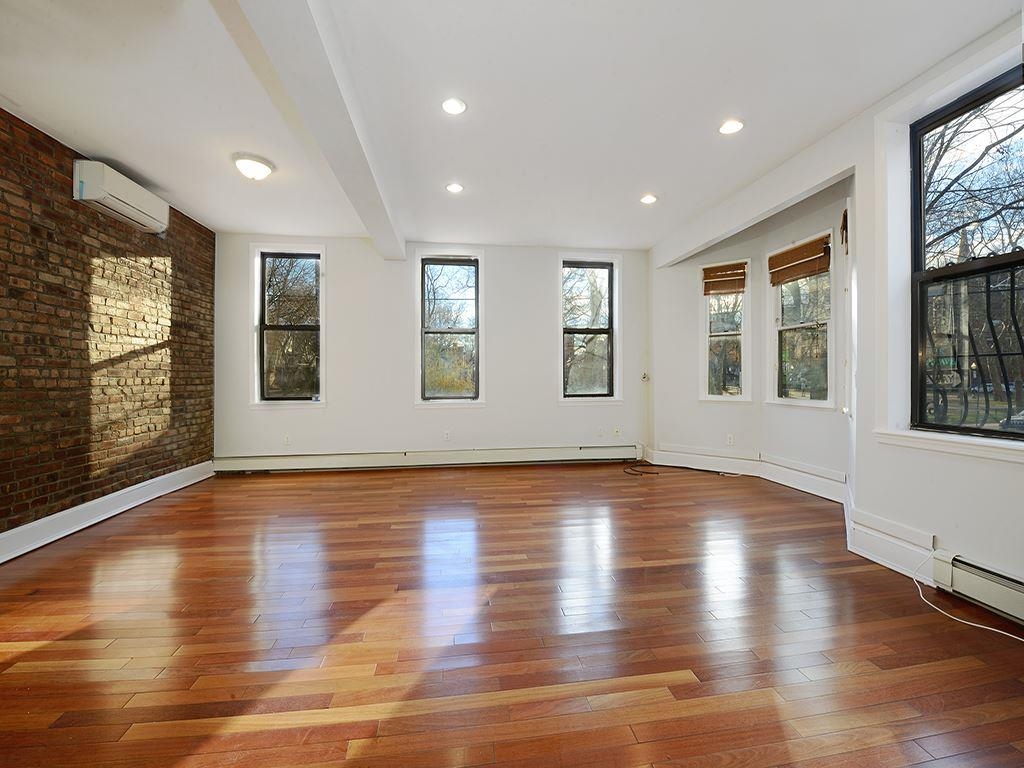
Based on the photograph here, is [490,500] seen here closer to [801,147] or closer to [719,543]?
[719,543]

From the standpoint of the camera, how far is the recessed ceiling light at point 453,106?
2666 millimetres

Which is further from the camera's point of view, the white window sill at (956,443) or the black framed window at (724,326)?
the black framed window at (724,326)

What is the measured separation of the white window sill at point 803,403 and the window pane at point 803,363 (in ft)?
0.16

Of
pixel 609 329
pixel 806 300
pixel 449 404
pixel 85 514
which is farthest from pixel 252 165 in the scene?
pixel 806 300

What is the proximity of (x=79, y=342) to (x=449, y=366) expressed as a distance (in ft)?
11.0

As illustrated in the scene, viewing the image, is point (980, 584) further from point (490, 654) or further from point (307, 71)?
point (307, 71)

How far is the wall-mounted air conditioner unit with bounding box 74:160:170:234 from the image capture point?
3.25 m

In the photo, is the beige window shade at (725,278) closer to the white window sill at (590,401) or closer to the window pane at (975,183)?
the white window sill at (590,401)

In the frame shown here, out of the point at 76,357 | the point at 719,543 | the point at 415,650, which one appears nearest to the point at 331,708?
the point at 415,650

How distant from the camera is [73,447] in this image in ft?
10.8

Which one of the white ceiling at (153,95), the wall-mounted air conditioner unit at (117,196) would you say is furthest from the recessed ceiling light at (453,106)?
the wall-mounted air conditioner unit at (117,196)

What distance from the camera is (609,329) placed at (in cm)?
598

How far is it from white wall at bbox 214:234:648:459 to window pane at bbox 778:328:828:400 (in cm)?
166

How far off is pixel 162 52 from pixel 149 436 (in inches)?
128
